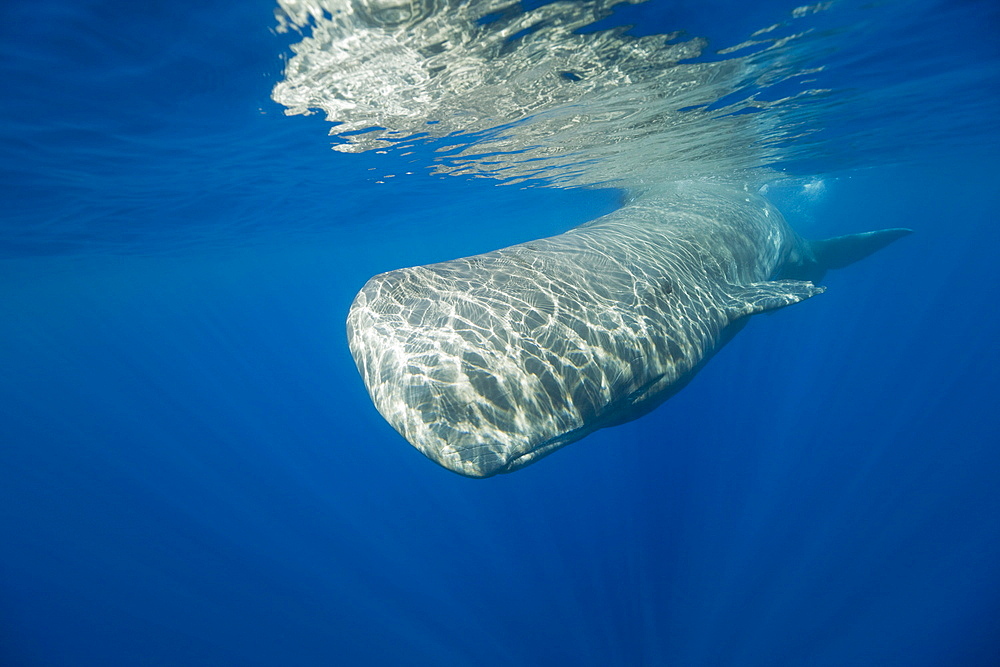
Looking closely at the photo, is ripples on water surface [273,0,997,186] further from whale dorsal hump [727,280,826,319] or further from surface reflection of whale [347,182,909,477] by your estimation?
whale dorsal hump [727,280,826,319]

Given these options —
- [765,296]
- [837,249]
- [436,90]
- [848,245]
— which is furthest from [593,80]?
[848,245]

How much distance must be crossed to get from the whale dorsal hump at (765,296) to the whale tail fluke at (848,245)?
18.3 ft

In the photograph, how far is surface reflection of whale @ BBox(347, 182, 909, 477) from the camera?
2902 millimetres

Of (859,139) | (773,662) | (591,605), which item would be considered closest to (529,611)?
(591,605)

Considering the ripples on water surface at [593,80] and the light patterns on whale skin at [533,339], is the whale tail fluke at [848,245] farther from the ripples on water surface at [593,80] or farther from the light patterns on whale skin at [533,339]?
the light patterns on whale skin at [533,339]

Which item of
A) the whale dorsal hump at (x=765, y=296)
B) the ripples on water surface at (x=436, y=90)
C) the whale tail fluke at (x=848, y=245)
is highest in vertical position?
the ripples on water surface at (x=436, y=90)

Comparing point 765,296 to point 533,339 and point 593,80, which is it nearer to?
point 533,339

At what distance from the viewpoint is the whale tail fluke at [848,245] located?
9.91 metres

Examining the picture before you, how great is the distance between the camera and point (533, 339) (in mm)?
3359

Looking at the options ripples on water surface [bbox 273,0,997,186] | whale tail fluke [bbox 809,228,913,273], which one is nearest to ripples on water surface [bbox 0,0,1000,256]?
ripples on water surface [bbox 273,0,997,186]

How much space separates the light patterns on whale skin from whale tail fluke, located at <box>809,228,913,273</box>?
6160 mm

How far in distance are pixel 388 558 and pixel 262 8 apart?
19.3m

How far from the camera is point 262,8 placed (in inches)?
196

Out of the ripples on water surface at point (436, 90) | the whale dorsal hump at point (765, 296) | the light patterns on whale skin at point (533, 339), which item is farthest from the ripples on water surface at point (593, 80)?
the whale dorsal hump at point (765, 296)
